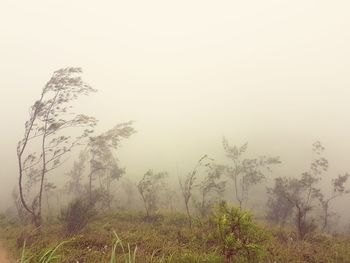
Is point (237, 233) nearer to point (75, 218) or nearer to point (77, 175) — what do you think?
point (75, 218)

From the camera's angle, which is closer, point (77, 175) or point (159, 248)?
point (159, 248)

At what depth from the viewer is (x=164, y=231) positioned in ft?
81.8

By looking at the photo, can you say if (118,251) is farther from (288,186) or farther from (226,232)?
(288,186)

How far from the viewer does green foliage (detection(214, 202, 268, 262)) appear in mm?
9594

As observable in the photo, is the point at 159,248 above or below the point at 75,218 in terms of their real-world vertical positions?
below

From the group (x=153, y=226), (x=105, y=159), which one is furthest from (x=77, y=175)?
(x=153, y=226)

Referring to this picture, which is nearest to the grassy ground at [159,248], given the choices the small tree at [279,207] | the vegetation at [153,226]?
the vegetation at [153,226]

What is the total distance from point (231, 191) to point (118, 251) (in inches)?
3092

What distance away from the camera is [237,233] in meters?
9.90

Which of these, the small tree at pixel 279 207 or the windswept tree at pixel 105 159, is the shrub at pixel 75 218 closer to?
the windswept tree at pixel 105 159

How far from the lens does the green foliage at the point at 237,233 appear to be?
9594 millimetres

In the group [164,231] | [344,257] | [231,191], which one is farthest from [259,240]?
[231,191]

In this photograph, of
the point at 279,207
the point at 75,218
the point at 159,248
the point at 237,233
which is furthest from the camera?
the point at 279,207

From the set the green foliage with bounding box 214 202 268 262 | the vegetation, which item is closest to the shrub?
the vegetation
